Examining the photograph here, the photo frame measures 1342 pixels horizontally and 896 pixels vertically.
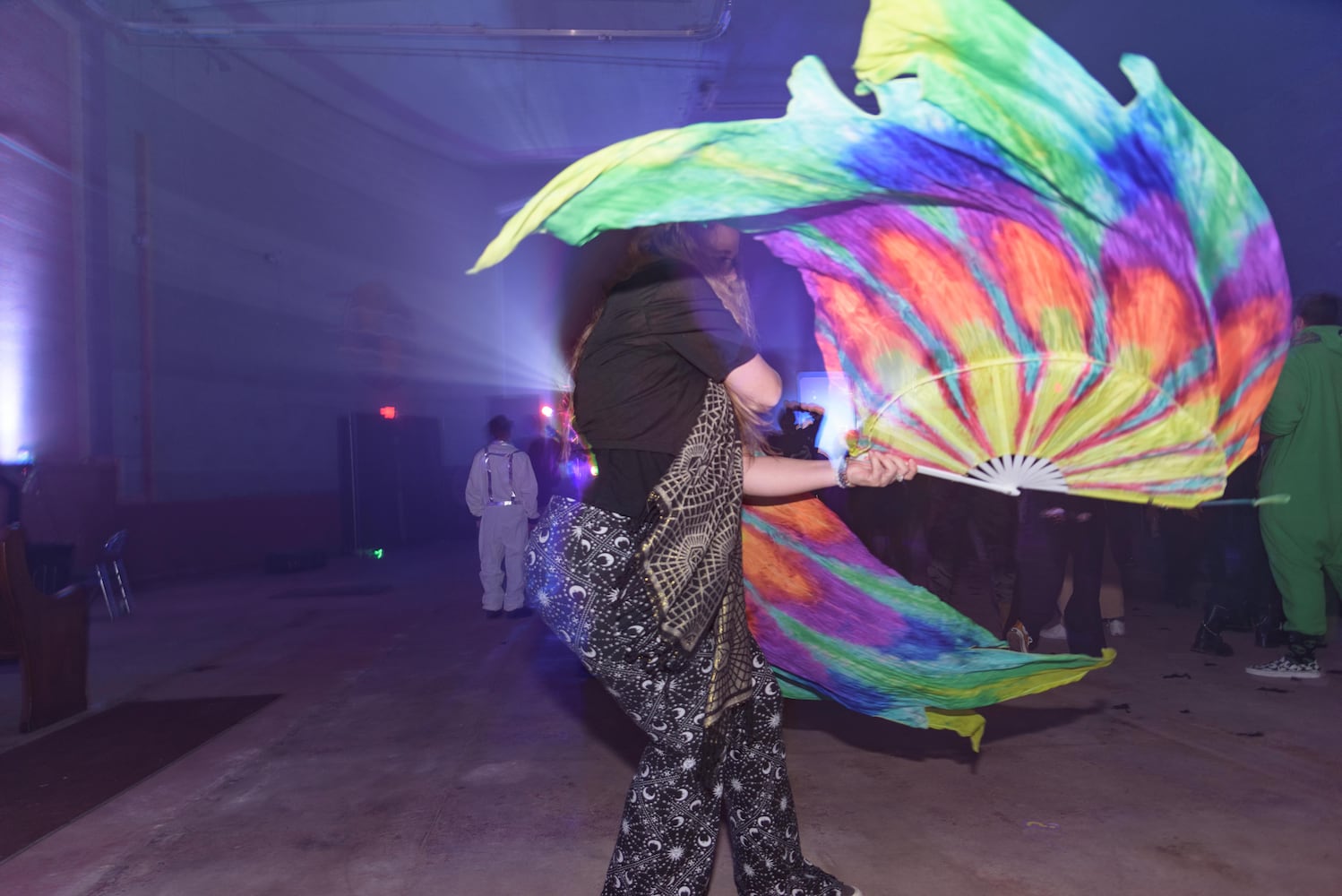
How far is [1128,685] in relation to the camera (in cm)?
502

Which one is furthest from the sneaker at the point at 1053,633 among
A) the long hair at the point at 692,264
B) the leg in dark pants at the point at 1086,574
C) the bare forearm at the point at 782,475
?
the long hair at the point at 692,264

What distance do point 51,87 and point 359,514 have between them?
7128 millimetres

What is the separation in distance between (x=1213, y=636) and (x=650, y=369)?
524 centimetres

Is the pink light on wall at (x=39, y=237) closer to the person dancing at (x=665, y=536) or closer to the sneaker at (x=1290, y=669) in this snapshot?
the person dancing at (x=665, y=536)

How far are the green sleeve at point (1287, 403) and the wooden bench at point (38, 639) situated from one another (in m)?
6.35

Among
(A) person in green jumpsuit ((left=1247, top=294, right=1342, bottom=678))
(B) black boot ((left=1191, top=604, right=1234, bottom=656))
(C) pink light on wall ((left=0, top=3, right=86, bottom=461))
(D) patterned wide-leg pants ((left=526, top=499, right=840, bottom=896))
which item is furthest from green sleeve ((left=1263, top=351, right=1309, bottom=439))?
(C) pink light on wall ((left=0, top=3, right=86, bottom=461))

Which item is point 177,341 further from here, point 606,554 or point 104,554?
point 606,554

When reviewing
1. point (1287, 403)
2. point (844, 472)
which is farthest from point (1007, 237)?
point (1287, 403)

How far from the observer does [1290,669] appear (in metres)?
4.97

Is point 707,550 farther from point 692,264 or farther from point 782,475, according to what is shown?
point 692,264

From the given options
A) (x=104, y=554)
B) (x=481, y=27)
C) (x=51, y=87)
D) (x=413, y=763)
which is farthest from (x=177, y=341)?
(x=413, y=763)

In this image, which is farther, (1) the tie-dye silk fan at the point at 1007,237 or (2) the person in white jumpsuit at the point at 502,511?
(2) the person in white jumpsuit at the point at 502,511

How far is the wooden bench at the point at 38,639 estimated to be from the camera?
4785 mm

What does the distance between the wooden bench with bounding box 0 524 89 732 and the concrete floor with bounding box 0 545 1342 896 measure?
0.35m
